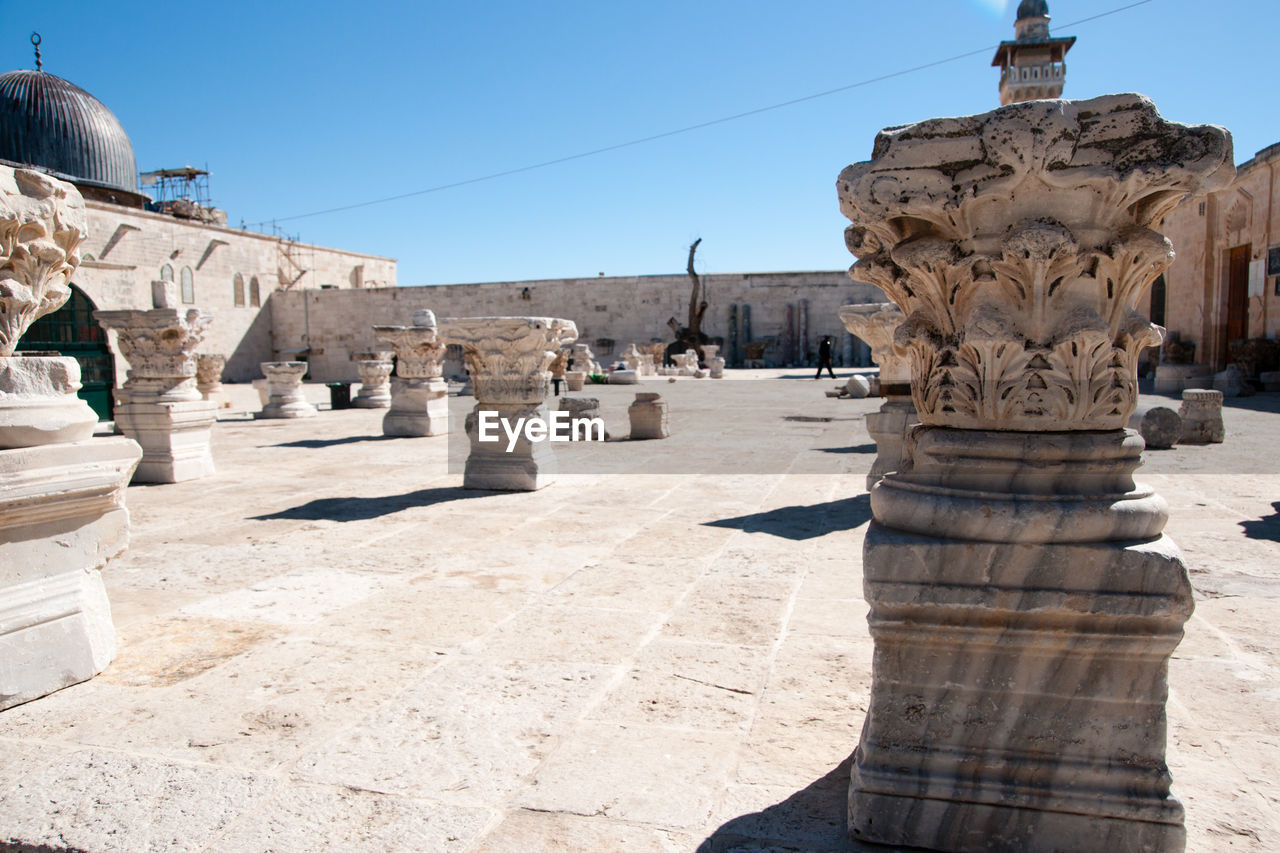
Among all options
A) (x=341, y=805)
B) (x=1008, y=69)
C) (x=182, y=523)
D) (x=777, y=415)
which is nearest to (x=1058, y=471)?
(x=341, y=805)

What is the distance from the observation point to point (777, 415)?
38.2ft

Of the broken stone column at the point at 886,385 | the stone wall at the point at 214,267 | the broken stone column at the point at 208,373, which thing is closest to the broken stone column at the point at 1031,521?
the broken stone column at the point at 886,385

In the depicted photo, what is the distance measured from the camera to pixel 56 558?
2750 mm

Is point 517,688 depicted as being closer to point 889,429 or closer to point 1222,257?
point 889,429

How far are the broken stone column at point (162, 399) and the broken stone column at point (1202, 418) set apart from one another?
892 cm

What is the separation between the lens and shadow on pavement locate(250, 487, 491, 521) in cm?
537

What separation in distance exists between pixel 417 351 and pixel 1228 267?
1590 centimetres

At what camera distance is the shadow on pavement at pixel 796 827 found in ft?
5.57

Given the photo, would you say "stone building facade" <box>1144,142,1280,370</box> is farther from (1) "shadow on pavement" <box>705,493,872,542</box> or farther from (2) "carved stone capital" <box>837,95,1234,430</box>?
(2) "carved stone capital" <box>837,95,1234,430</box>

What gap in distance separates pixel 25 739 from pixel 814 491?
4658 millimetres

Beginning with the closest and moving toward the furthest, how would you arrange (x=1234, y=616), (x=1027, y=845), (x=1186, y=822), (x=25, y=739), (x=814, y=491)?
(x=1027, y=845)
(x=1186, y=822)
(x=25, y=739)
(x=1234, y=616)
(x=814, y=491)

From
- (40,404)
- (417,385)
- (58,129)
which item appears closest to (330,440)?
(417,385)

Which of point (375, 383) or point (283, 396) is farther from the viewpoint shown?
point (375, 383)

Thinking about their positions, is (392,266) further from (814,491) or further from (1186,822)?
(1186,822)
